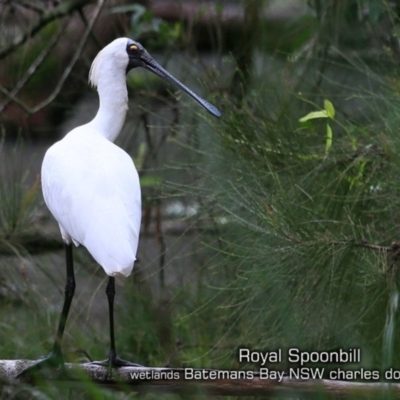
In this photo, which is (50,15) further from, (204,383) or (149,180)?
(204,383)

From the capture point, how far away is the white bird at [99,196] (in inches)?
58.1

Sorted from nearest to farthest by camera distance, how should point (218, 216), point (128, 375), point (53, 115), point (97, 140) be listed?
1. point (128, 375)
2. point (97, 140)
3. point (218, 216)
4. point (53, 115)

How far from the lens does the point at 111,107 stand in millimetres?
1776

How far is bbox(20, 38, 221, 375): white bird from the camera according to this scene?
4.84ft

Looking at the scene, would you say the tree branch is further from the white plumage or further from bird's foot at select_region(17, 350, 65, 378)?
bird's foot at select_region(17, 350, 65, 378)

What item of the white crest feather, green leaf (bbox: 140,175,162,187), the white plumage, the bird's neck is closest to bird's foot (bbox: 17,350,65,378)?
the white plumage

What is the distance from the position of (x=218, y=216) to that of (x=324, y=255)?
0.45 metres

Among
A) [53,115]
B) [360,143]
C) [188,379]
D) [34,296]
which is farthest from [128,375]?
[53,115]

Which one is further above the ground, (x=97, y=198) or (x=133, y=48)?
(x=133, y=48)

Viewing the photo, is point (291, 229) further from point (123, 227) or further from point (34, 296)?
point (34, 296)

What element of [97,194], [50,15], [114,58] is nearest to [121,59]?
[114,58]

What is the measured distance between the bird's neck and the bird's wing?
0.08 m

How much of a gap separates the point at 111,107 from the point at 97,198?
0.27m

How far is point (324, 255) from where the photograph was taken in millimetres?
1491
